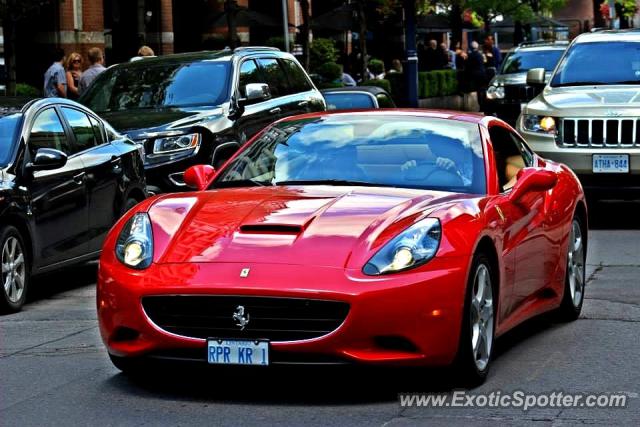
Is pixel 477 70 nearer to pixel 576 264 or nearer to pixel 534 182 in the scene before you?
pixel 576 264

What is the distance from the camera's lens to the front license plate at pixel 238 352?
6973 mm

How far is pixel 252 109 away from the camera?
16516 millimetres

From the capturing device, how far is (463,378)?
729 centimetres

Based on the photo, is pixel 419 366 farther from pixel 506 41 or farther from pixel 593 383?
pixel 506 41

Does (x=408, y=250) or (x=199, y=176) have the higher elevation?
(x=199, y=176)

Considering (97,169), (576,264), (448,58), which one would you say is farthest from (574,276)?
Answer: (448,58)

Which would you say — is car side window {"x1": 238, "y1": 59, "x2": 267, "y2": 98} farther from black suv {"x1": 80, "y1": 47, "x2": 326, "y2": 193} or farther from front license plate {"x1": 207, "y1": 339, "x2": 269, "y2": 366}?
front license plate {"x1": 207, "y1": 339, "x2": 269, "y2": 366}

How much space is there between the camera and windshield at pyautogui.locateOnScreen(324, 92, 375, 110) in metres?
22.3

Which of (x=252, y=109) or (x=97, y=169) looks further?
(x=252, y=109)

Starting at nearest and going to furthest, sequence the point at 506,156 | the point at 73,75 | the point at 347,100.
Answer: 1. the point at 506,156
2. the point at 73,75
3. the point at 347,100

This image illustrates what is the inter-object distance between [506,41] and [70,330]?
84380mm

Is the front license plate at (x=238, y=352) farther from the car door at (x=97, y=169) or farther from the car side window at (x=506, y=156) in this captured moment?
the car door at (x=97, y=169)

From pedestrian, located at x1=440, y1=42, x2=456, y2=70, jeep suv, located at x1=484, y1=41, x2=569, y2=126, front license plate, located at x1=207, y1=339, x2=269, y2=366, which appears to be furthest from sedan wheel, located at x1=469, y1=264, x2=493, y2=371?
pedestrian, located at x1=440, y1=42, x2=456, y2=70

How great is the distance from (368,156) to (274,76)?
31.3ft
